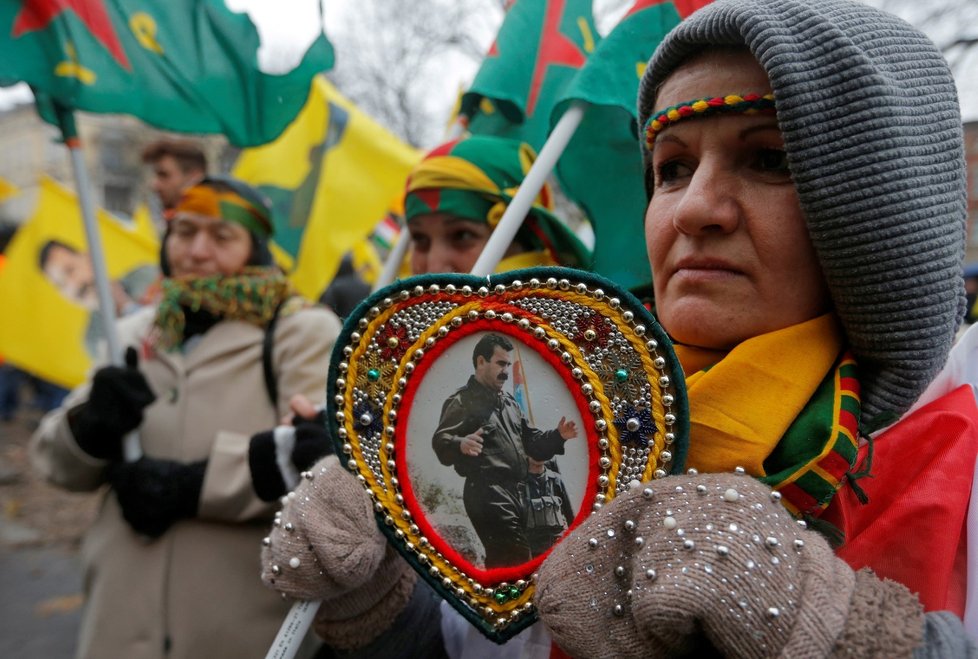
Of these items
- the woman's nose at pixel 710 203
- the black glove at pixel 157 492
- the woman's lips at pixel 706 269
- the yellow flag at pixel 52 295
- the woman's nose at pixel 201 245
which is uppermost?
the woman's nose at pixel 710 203

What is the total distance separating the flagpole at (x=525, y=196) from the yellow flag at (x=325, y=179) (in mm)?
2099

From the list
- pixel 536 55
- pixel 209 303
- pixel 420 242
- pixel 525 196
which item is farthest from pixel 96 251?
pixel 536 55

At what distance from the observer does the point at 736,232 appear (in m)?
1.04

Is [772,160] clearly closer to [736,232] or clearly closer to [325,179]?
[736,232]

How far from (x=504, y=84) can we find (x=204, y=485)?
5.36 ft

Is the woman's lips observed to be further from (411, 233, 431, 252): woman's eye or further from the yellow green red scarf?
(411, 233, 431, 252): woman's eye

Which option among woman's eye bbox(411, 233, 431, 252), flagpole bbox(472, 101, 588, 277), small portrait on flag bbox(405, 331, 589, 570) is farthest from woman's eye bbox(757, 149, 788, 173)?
woman's eye bbox(411, 233, 431, 252)

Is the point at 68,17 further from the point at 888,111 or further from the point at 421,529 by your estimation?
the point at 888,111

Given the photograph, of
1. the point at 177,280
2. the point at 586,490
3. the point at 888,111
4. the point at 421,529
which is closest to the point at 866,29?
the point at 888,111

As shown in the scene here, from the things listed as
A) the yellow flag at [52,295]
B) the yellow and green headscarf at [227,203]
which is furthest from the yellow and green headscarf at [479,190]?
the yellow flag at [52,295]

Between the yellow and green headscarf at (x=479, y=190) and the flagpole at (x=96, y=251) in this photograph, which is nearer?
the yellow and green headscarf at (x=479, y=190)

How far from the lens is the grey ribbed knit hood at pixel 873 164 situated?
0.94 metres

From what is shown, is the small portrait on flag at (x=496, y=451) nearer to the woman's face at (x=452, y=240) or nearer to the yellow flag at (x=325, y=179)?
the woman's face at (x=452, y=240)

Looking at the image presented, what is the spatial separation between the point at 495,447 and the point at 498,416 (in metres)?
0.05
